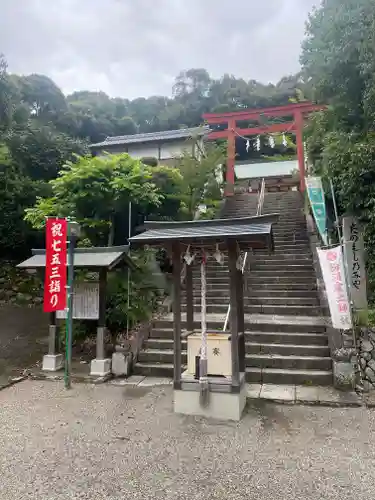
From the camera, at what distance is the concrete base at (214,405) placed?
5348 millimetres

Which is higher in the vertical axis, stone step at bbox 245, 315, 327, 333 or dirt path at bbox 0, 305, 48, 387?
stone step at bbox 245, 315, 327, 333

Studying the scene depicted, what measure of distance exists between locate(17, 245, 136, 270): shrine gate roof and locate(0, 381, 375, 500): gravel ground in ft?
8.76

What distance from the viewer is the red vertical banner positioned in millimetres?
7133

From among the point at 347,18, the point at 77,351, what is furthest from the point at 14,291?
the point at 347,18

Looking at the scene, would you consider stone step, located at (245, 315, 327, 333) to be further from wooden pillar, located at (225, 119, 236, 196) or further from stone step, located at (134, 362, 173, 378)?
Answer: wooden pillar, located at (225, 119, 236, 196)

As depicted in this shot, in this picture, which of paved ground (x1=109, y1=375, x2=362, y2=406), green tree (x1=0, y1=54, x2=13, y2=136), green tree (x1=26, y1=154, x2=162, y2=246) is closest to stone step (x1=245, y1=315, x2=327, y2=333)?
paved ground (x1=109, y1=375, x2=362, y2=406)

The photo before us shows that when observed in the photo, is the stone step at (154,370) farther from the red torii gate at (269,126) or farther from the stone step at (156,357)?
the red torii gate at (269,126)

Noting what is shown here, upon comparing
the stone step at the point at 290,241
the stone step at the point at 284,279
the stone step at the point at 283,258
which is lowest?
the stone step at the point at 284,279

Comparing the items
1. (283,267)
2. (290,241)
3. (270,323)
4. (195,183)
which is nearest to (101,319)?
(270,323)

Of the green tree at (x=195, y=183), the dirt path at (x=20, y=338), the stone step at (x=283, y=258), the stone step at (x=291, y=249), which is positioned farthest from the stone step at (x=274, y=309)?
the green tree at (x=195, y=183)

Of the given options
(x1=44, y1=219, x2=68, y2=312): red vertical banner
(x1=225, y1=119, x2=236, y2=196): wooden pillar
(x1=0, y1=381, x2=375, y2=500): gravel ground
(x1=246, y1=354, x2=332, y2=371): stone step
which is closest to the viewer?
(x1=0, y1=381, x2=375, y2=500): gravel ground

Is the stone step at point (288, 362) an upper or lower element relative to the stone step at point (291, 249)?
lower

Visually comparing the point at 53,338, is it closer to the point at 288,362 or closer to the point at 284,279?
the point at 288,362

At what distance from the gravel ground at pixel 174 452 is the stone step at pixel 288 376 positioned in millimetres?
990
